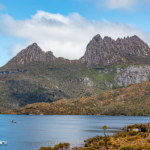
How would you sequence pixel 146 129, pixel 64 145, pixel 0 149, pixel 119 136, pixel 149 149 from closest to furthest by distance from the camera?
pixel 149 149
pixel 64 145
pixel 0 149
pixel 119 136
pixel 146 129

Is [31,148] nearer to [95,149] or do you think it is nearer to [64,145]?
[64,145]

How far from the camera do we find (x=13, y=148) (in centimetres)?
9575

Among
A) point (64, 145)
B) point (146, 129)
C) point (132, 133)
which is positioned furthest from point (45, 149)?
point (146, 129)

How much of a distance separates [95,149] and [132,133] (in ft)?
114

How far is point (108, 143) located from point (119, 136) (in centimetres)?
1905

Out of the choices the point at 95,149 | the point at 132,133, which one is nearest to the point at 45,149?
the point at 95,149

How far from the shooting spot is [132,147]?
2950 inches

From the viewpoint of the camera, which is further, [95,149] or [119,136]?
[119,136]

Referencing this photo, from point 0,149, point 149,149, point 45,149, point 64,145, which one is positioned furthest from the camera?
point 0,149

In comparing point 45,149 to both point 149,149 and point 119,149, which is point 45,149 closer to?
point 119,149

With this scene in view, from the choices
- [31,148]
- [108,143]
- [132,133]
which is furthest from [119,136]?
[31,148]

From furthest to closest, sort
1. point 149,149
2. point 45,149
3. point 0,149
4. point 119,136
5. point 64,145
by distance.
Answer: point 119,136 → point 0,149 → point 64,145 → point 45,149 → point 149,149

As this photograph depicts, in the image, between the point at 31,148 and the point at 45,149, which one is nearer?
the point at 45,149

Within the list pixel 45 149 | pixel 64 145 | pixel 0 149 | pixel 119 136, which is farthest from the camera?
pixel 119 136
